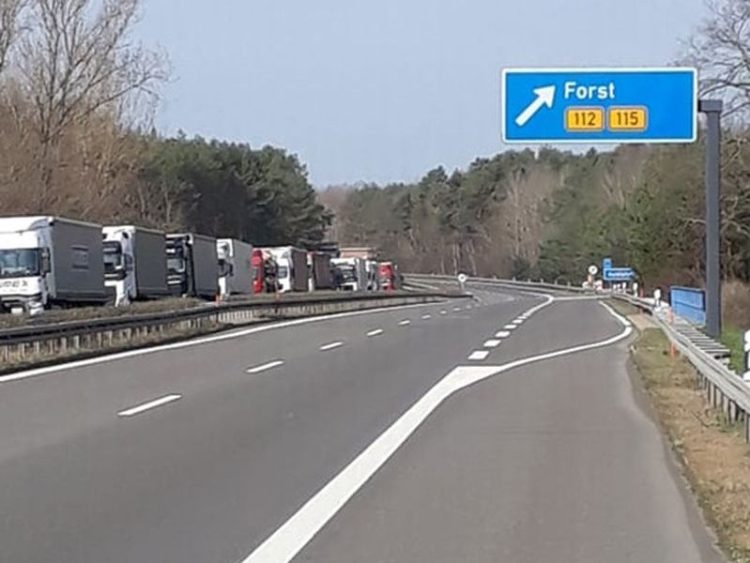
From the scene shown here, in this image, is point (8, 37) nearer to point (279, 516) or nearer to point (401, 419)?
point (401, 419)

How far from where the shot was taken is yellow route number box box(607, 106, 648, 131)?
27.6m

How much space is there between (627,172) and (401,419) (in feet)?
412

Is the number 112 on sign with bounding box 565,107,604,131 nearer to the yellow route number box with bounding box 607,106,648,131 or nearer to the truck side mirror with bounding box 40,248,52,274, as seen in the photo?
the yellow route number box with bounding box 607,106,648,131

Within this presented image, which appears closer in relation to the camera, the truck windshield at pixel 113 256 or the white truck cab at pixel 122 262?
the white truck cab at pixel 122 262

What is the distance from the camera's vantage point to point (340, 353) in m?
27.7

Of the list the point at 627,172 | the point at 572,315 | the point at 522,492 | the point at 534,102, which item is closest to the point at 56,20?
the point at 572,315

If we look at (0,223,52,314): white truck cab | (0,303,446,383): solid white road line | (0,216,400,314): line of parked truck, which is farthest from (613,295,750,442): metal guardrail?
(0,216,400,314): line of parked truck

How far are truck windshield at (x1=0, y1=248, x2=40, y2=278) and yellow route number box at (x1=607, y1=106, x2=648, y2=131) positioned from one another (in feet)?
58.4

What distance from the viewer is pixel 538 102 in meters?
28.5

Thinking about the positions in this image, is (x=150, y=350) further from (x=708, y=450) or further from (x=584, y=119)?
(x=708, y=450)

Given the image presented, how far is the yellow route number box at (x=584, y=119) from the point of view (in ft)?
91.9

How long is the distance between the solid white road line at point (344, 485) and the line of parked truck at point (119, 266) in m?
20.5

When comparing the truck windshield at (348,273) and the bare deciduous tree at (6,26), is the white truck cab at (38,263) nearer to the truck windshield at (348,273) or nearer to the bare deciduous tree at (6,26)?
the bare deciduous tree at (6,26)

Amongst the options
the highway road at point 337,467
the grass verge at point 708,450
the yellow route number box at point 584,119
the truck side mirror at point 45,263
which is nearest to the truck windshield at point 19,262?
the truck side mirror at point 45,263
